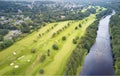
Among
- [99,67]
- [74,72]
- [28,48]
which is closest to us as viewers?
[74,72]

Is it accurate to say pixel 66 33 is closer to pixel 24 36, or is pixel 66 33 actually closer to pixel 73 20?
pixel 24 36

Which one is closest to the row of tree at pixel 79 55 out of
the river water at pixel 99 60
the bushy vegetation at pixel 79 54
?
the bushy vegetation at pixel 79 54

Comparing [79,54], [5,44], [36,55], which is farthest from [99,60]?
[5,44]

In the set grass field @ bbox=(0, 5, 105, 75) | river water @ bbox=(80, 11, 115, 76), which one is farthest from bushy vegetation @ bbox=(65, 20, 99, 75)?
grass field @ bbox=(0, 5, 105, 75)

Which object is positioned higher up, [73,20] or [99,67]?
[73,20]

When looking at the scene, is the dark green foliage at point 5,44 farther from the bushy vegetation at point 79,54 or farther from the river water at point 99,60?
the river water at point 99,60

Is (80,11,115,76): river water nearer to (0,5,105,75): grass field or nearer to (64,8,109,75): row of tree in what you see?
(64,8,109,75): row of tree

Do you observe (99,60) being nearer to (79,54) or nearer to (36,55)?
(79,54)

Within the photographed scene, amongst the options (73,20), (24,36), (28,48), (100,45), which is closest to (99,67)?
(100,45)
